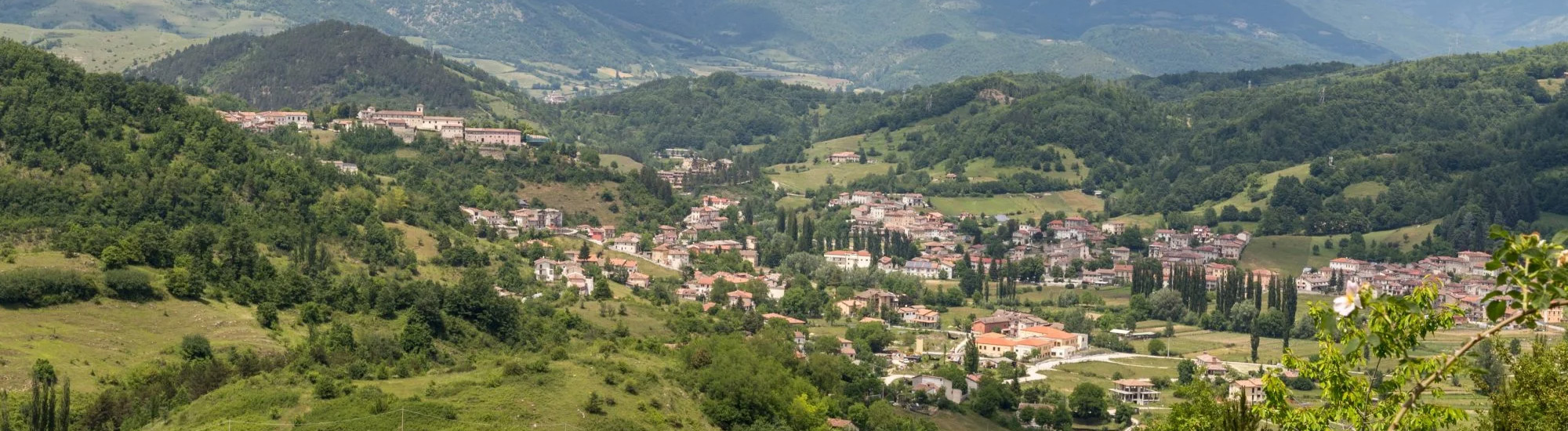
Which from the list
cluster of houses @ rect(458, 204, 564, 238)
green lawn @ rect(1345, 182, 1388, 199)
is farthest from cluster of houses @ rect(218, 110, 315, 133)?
green lawn @ rect(1345, 182, 1388, 199)

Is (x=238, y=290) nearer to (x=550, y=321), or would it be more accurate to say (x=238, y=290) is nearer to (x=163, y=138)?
(x=550, y=321)

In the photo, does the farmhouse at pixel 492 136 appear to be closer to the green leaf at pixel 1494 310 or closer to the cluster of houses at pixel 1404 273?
the cluster of houses at pixel 1404 273

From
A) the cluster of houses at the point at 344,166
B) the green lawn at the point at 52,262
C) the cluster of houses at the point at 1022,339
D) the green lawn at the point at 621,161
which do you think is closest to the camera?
the green lawn at the point at 52,262

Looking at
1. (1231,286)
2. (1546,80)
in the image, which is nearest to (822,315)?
(1231,286)

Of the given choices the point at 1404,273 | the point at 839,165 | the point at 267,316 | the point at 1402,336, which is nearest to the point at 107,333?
the point at 267,316

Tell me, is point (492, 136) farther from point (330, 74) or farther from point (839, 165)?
point (330, 74)

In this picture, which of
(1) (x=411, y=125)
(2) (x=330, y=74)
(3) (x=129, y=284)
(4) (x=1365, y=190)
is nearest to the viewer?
(3) (x=129, y=284)

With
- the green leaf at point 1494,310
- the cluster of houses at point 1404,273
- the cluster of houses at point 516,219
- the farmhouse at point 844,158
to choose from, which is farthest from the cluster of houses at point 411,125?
the green leaf at point 1494,310
